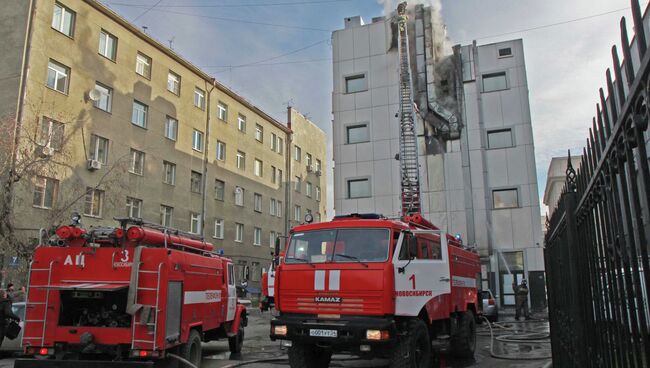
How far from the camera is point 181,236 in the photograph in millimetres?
10750

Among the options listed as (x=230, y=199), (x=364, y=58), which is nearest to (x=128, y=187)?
(x=230, y=199)

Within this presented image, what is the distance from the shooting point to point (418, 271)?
952cm

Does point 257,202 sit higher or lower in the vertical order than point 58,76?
lower

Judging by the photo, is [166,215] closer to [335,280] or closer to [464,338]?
[464,338]

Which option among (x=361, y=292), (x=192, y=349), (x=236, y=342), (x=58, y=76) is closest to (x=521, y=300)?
(x=236, y=342)

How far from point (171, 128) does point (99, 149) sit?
6068 mm

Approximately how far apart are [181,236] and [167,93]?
22116 millimetres

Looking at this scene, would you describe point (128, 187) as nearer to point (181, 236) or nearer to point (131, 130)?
point (131, 130)

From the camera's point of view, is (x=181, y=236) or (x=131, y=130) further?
(x=131, y=130)

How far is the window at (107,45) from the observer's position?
2627 cm

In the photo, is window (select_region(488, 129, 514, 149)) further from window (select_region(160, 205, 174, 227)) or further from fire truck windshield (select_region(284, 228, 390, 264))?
fire truck windshield (select_region(284, 228, 390, 264))

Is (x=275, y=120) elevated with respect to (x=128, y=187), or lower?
elevated

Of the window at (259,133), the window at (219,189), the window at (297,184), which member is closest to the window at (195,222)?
the window at (219,189)

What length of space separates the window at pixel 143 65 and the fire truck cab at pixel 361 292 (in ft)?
73.6
